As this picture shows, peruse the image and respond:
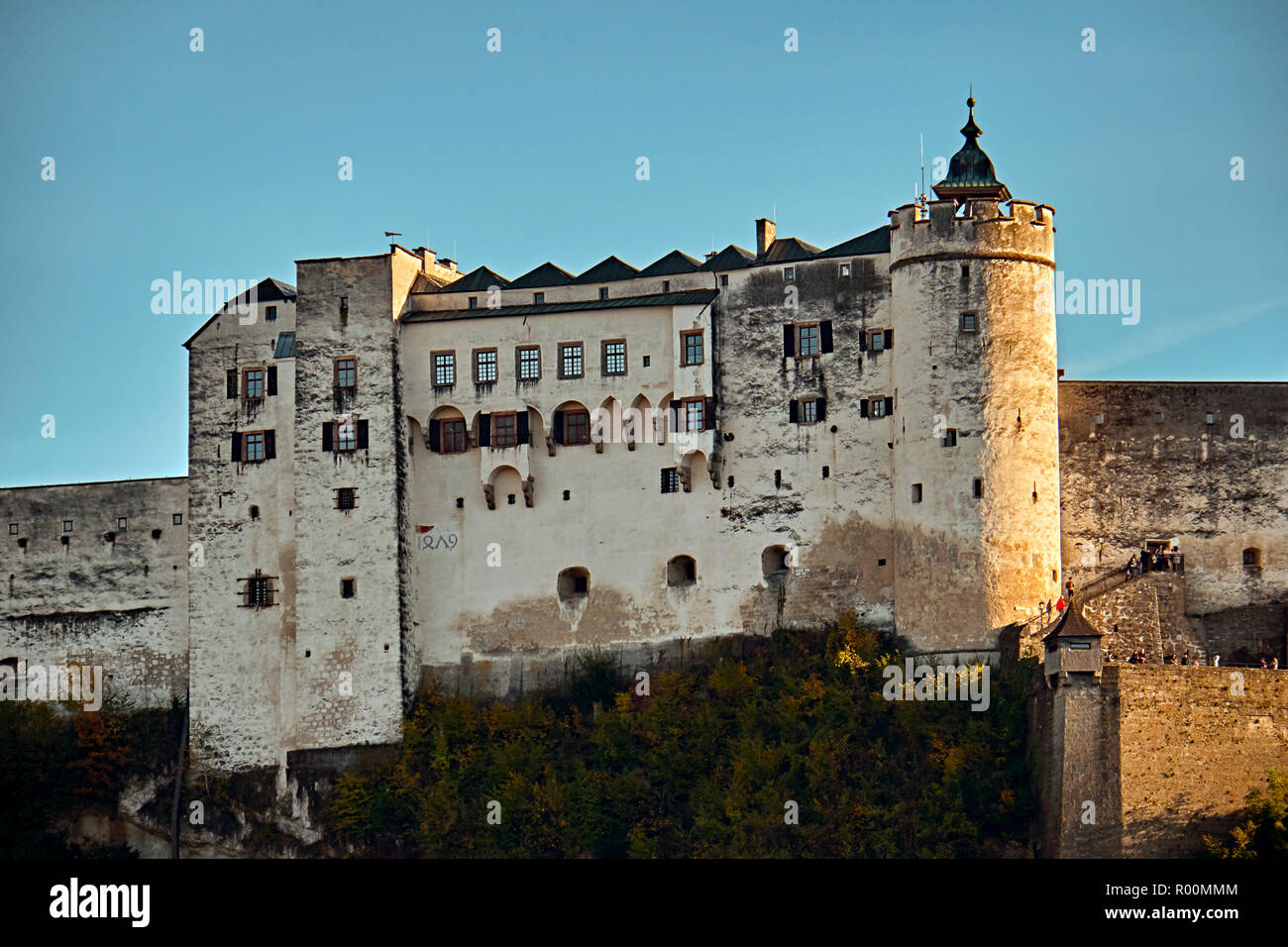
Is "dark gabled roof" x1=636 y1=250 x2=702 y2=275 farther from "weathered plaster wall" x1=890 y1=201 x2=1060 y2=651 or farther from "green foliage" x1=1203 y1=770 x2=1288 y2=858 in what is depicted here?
"green foliage" x1=1203 y1=770 x2=1288 y2=858

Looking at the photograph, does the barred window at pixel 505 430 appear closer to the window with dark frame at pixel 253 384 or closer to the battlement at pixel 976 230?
the window with dark frame at pixel 253 384

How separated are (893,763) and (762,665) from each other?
18.4ft

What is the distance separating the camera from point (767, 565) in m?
82.8

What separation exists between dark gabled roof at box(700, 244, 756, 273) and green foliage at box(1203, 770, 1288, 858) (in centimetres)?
2161

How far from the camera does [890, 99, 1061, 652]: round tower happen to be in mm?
79500

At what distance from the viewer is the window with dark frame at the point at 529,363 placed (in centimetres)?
8500

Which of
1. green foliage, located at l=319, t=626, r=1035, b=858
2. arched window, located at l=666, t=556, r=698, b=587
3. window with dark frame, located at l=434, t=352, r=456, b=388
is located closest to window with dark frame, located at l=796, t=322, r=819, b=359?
arched window, located at l=666, t=556, r=698, b=587

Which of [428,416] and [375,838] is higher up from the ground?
[428,416]

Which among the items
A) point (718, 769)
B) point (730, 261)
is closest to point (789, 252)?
point (730, 261)

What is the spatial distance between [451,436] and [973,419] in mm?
15534

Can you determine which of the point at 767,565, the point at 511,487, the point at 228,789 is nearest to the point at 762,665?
the point at 767,565

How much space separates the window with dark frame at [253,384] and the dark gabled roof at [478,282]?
587 cm

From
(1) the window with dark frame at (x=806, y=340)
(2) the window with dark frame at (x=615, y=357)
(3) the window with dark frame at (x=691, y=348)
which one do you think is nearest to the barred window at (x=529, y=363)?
(2) the window with dark frame at (x=615, y=357)
